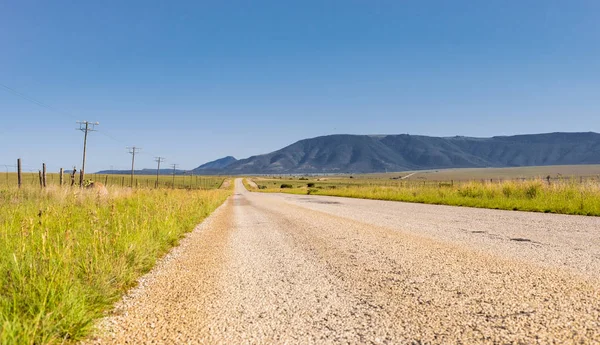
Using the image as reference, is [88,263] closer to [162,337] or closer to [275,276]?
[162,337]

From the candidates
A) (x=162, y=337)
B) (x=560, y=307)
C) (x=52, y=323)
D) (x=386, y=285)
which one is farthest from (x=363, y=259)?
(x=52, y=323)

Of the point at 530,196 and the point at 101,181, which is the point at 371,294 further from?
the point at 101,181

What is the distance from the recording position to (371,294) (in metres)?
4.67

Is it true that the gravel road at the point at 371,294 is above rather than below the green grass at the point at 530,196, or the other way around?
below

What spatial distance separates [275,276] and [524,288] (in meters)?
3.51

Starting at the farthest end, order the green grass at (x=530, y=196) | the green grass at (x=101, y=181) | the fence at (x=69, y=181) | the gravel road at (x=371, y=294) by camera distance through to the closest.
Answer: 1. the green grass at (x=101, y=181)
2. the fence at (x=69, y=181)
3. the green grass at (x=530, y=196)
4. the gravel road at (x=371, y=294)

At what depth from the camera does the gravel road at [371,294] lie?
347cm

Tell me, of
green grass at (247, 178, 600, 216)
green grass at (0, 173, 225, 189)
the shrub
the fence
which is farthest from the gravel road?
green grass at (0, 173, 225, 189)

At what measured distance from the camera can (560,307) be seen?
393 cm

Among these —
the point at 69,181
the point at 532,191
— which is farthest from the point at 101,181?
the point at 532,191

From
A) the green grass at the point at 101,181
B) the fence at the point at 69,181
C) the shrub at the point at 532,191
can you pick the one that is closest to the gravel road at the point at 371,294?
the shrub at the point at 532,191

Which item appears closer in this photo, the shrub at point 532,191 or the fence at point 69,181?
the shrub at point 532,191

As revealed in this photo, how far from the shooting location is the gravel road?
137 inches

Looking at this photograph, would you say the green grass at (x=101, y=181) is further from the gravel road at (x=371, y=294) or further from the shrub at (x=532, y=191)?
the shrub at (x=532, y=191)
